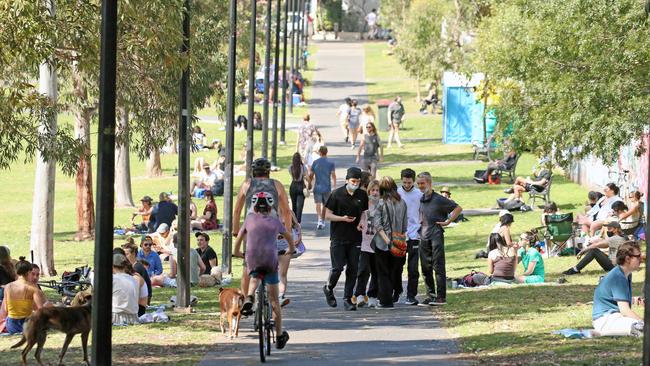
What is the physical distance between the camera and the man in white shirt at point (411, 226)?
18.5 m

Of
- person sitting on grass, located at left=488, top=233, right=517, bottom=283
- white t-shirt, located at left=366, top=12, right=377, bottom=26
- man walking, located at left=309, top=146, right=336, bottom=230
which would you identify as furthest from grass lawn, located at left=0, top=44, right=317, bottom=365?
white t-shirt, located at left=366, top=12, right=377, bottom=26

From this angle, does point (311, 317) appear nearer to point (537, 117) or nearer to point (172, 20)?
point (172, 20)

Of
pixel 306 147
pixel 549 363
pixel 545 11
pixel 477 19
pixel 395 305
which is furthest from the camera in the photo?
pixel 477 19

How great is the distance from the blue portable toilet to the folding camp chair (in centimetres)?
2522

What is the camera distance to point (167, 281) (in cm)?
2236

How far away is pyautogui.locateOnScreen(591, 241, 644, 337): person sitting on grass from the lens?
47.3 ft

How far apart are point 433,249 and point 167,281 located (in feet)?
18.0

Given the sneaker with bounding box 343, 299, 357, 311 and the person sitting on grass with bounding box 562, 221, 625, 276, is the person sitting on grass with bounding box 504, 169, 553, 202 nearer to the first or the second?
the person sitting on grass with bounding box 562, 221, 625, 276

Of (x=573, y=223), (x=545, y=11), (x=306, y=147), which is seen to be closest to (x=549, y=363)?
(x=545, y=11)

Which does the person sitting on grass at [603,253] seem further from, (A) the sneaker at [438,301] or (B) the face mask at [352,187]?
(B) the face mask at [352,187]

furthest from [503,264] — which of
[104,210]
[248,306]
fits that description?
[104,210]

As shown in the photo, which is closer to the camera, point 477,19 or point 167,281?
point 167,281

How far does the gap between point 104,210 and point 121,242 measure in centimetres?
1861

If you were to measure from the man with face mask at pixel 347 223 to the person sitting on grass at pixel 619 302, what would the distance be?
394 cm
